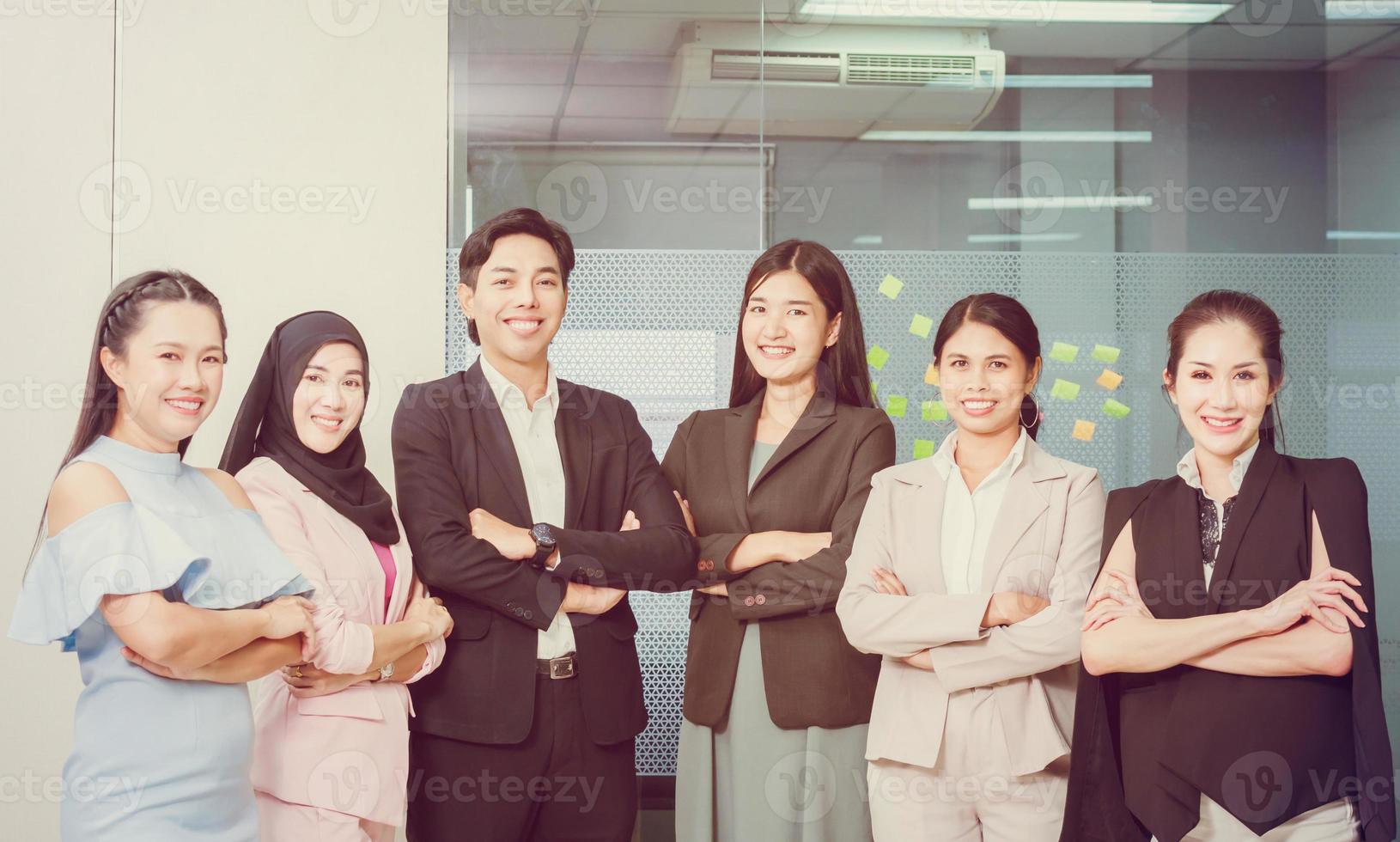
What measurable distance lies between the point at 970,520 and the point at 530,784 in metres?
1.09

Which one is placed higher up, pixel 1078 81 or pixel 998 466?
pixel 1078 81

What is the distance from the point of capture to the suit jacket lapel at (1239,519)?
2082 mm

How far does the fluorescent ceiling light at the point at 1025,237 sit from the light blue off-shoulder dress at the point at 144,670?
2.61 m

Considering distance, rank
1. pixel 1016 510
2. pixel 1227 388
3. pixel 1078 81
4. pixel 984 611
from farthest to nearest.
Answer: pixel 1078 81 → pixel 1016 510 → pixel 984 611 → pixel 1227 388

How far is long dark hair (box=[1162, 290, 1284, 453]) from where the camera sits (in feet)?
7.06

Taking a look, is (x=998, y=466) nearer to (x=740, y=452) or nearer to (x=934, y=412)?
(x=740, y=452)

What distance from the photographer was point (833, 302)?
2744mm

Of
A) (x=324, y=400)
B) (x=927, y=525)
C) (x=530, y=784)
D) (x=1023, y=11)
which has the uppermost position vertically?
(x=1023, y=11)

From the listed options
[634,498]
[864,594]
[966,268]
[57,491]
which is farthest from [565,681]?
[966,268]

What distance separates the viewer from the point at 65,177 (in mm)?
3691

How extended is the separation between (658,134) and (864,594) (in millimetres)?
2033

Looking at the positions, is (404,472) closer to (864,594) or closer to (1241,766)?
(864,594)

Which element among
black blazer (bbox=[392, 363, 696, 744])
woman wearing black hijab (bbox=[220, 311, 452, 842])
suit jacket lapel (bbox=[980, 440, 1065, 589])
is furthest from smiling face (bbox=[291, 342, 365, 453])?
suit jacket lapel (bbox=[980, 440, 1065, 589])

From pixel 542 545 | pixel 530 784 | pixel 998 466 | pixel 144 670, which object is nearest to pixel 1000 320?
pixel 998 466
